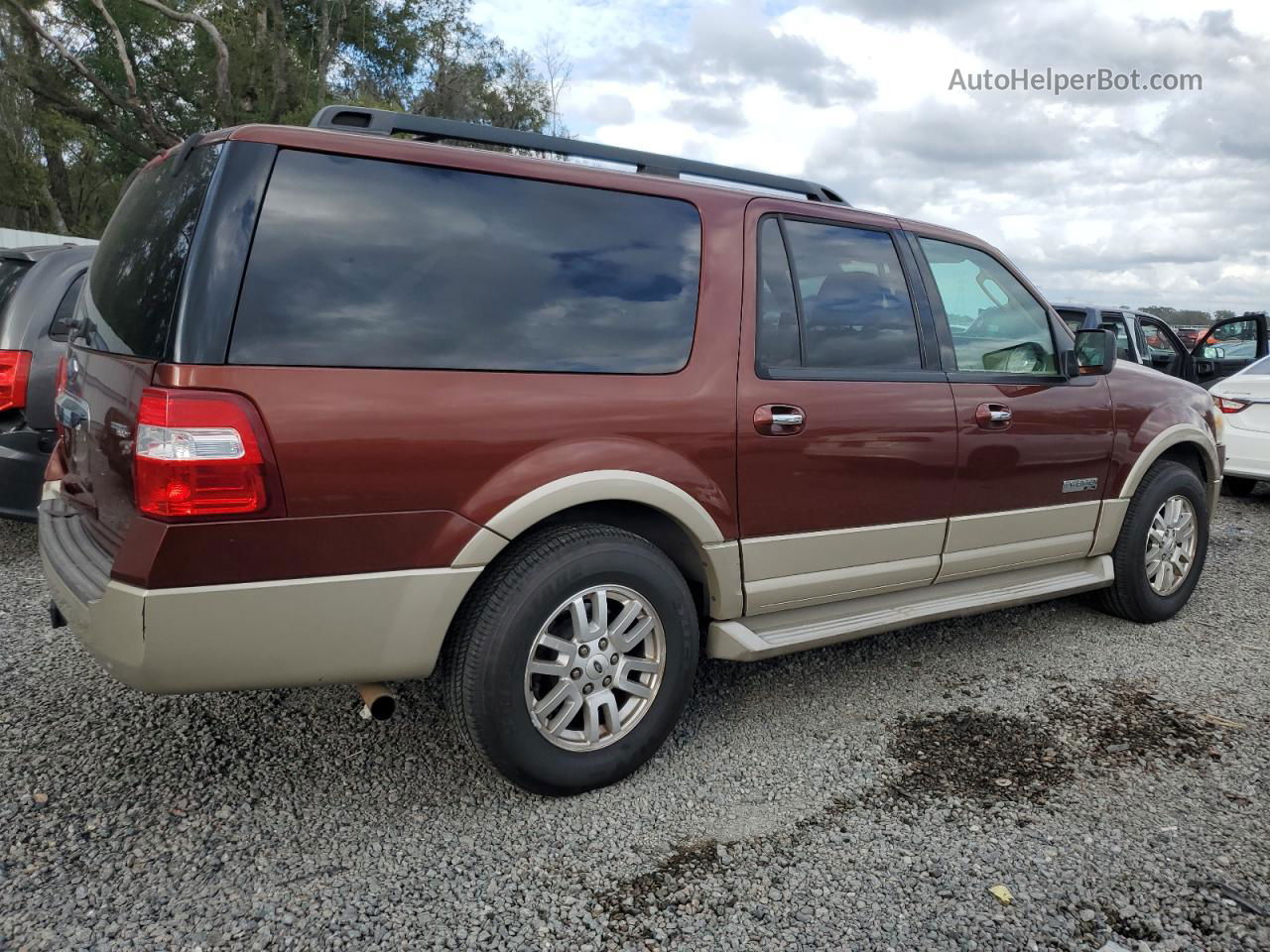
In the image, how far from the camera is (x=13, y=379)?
480 cm

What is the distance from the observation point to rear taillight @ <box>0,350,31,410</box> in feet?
15.7

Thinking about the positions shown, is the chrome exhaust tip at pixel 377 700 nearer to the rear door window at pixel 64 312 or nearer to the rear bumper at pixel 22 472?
the rear bumper at pixel 22 472

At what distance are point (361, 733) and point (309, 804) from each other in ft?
1.54

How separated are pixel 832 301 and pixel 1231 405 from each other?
249 inches

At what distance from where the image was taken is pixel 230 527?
2342 mm

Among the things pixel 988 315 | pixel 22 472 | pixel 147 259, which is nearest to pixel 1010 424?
pixel 988 315

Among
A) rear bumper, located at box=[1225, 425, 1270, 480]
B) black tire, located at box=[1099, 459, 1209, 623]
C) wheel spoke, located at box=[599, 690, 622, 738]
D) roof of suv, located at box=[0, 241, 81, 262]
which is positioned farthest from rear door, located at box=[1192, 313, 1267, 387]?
roof of suv, located at box=[0, 241, 81, 262]

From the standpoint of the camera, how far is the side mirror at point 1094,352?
4.26 meters

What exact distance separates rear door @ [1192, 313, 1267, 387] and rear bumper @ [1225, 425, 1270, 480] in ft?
4.45

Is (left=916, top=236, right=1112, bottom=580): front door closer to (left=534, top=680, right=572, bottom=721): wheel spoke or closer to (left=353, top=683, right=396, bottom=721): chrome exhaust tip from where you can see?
Result: (left=534, top=680, right=572, bottom=721): wheel spoke

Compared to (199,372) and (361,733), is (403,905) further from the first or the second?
(199,372)

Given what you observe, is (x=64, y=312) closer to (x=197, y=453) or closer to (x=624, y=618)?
(x=197, y=453)

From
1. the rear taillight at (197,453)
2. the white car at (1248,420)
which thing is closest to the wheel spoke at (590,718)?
the rear taillight at (197,453)

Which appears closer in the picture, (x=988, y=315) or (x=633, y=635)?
(x=633, y=635)
